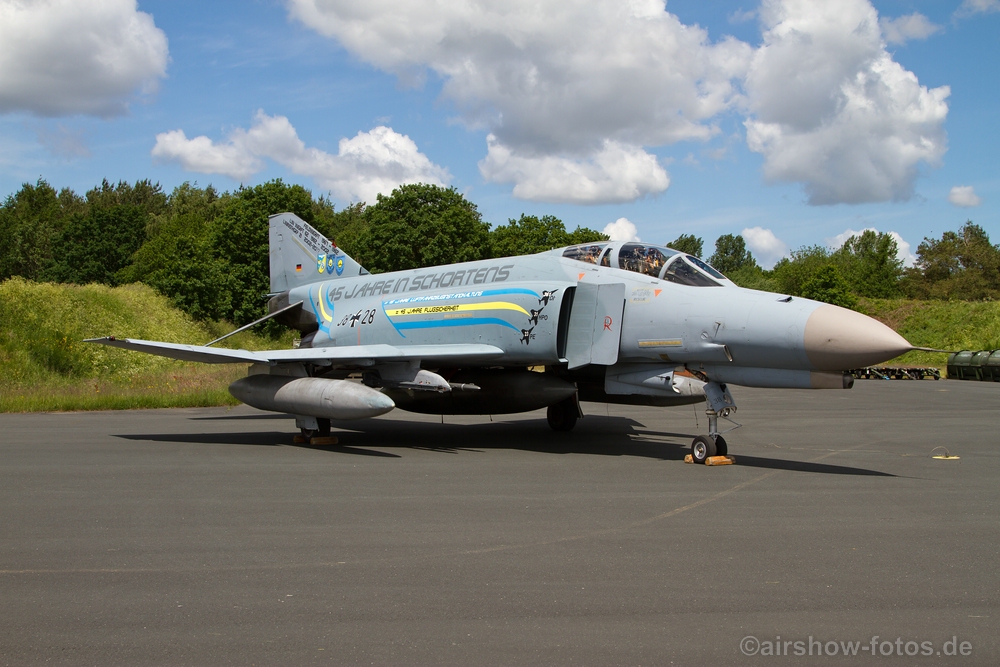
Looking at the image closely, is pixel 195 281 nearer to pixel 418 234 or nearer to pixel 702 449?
pixel 418 234

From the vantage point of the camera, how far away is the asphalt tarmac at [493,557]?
3945mm

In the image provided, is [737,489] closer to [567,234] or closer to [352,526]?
[352,526]

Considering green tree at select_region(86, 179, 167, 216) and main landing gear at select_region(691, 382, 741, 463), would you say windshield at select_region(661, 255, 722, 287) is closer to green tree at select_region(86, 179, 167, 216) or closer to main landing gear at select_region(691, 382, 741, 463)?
main landing gear at select_region(691, 382, 741, 463)

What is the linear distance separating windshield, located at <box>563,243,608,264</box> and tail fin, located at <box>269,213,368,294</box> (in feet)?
20.0

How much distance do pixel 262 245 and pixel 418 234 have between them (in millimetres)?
9900

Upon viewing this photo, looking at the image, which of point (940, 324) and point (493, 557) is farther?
point (940, 324)

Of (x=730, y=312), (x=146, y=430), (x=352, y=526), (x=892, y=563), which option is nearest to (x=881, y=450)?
(x=730, y=312)

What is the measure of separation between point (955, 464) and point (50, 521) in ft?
33.6

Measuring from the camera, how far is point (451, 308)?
12.7 metres

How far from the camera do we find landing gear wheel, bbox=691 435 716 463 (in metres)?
10.3

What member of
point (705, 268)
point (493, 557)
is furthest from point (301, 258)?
point (493, 557)

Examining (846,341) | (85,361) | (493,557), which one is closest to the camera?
(493,557)

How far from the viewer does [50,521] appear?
22.0ft

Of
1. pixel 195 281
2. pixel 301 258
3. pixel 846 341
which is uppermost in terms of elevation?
pixel 195 281
